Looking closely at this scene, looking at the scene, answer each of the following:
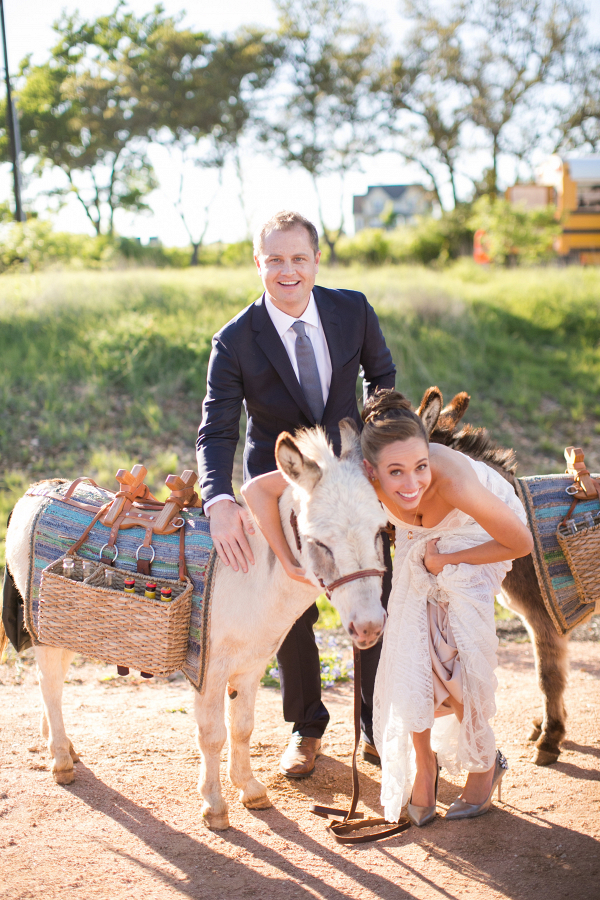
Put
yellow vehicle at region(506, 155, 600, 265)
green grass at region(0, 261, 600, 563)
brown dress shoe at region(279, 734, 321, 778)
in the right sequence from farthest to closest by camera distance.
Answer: yellow vehicle at region(506, 155, 600, 265) < green grass at region(0, 261, 600, 563) < brown dress shoe at region(279, 734, 321, 778)

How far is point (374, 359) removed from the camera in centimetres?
330

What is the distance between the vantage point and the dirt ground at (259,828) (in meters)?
2.48

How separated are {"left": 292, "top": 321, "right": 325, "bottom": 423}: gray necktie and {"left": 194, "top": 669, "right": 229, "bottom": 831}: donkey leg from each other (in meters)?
1.24

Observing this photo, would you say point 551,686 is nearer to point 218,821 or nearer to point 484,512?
point 484,512

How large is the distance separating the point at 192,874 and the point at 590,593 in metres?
2.04

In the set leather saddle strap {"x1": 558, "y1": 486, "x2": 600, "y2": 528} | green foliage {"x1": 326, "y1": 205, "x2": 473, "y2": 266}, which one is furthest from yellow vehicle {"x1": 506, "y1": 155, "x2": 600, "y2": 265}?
leather saddle strap {"x1": 558, "y1": 486, "x2": 600, "y2": 528}

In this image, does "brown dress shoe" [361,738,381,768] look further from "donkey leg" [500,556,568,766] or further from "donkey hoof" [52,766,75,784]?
Result: "donkey hoof" [52,766,75,784]

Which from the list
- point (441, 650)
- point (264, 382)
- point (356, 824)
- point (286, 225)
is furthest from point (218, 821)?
point (286, 225)

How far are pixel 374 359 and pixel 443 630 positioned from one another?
50.5 inches

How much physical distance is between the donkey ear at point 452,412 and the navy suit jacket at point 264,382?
434 mm

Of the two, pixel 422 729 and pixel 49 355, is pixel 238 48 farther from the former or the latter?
pixel 422 729

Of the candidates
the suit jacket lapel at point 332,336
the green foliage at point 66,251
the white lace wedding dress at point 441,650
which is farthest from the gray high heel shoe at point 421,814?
the green foliage at point 66,251

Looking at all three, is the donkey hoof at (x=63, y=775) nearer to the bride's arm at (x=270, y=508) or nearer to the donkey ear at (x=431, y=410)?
the bride's arm at (x=270, y=508)

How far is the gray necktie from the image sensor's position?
3.07 metres
